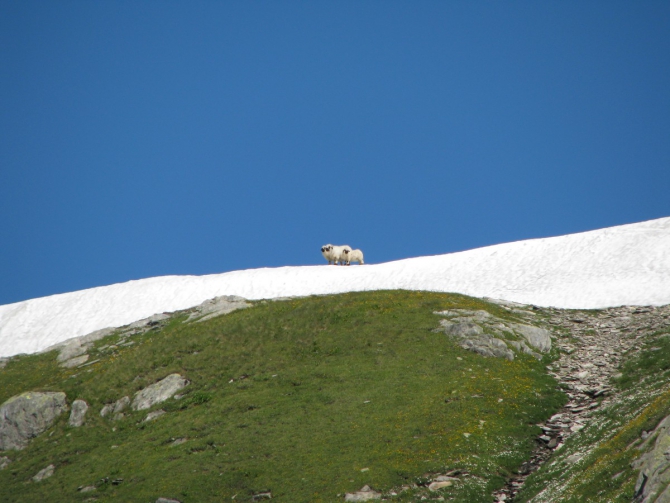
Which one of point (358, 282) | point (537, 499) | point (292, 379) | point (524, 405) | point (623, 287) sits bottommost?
point (537, 499)

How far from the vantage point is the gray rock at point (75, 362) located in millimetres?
45334

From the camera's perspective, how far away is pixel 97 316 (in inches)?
2500

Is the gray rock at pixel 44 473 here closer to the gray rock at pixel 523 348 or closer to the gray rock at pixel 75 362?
the gray rock at pixel 75 362

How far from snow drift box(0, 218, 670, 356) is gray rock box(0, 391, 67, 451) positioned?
23.6 m

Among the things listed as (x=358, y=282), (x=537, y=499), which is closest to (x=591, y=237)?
(x=358, y=282)

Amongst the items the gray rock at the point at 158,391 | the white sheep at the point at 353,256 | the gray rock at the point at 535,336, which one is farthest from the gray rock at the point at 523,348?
the white sheep at the point at 353,256

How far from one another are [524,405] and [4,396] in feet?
103

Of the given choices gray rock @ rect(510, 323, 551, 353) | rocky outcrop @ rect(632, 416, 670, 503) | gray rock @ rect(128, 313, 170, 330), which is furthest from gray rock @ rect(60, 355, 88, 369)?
rocky outcrop @ rect(632, 416, 670, 503)

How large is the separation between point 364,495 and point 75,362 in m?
28.0

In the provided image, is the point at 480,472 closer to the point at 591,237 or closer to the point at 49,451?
the point at 49,451

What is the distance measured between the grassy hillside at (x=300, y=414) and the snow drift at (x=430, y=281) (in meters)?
11.9

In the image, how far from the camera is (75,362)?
150ft

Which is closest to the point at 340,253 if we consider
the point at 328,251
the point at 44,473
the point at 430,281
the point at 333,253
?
the point at 333,253

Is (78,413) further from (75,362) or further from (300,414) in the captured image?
(300,414)
